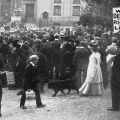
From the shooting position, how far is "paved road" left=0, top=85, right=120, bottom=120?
473 inches

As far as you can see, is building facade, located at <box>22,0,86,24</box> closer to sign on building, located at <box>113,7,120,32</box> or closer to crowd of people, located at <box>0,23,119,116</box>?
crowd of people, located at <box>0,23,119,116</box>

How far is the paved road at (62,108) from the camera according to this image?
1201cm

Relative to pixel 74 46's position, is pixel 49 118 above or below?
below

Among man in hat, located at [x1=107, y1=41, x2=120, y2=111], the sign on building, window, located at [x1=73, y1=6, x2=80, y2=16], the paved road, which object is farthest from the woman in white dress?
window, located at [x1=73, y1=6, x2=80, y2=16]

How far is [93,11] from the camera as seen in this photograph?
41.6 meters

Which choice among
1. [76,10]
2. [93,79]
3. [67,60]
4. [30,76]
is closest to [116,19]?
[93,79]

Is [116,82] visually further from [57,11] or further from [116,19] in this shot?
[57,11]

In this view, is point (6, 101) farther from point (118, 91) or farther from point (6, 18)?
point (6, 18)

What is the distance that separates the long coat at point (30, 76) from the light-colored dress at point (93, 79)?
7.80 ft

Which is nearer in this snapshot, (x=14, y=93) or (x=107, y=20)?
(x=14, y=93)

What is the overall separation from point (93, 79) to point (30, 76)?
107 inches

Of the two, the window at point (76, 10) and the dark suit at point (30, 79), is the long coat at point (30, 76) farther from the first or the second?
the window at point (76, 10)

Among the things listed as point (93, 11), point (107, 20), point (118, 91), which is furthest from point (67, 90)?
point (93, 11)

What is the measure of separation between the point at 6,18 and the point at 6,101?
63.9 m
